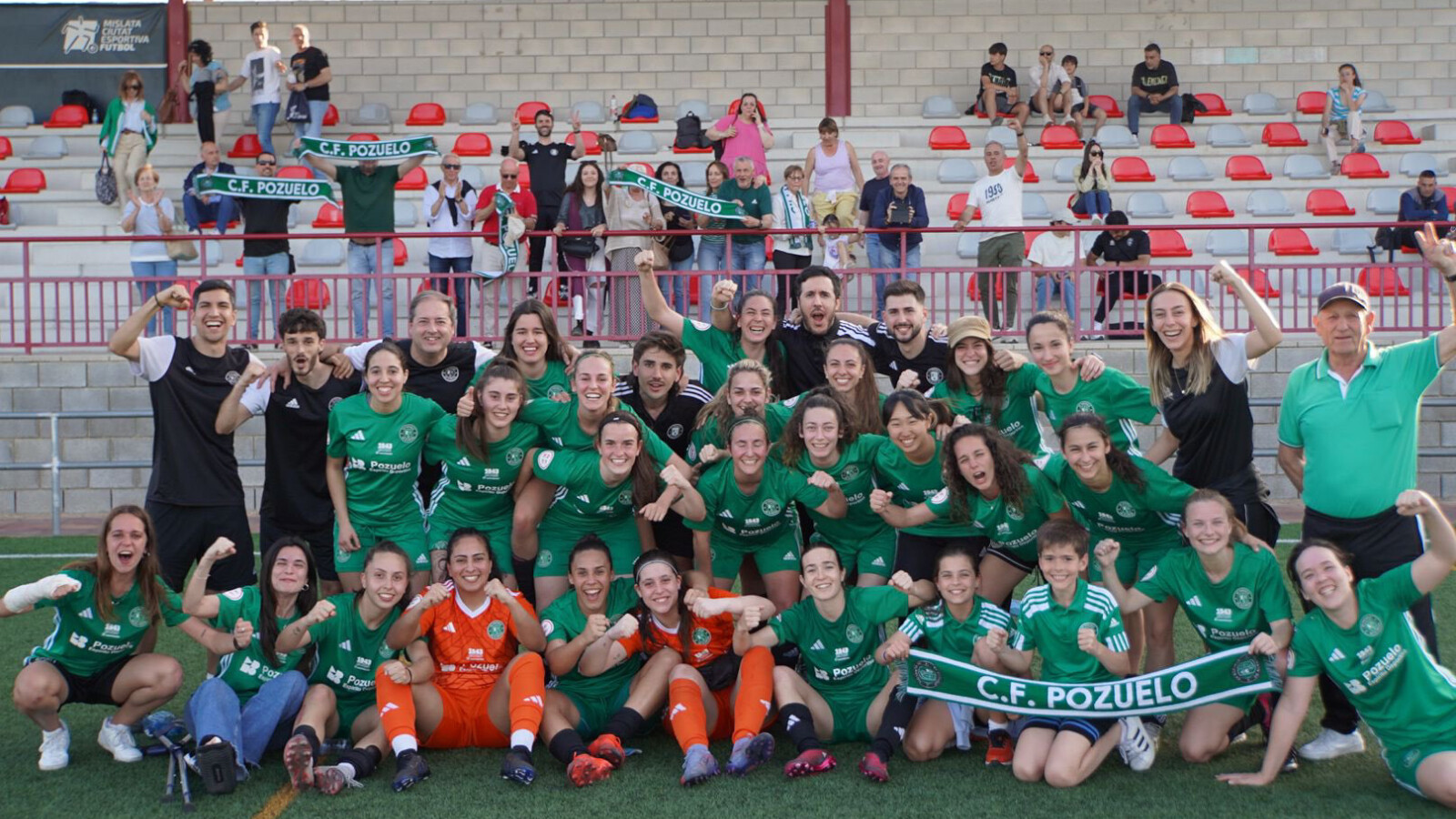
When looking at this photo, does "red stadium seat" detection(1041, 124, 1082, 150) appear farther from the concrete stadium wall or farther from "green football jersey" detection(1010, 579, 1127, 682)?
"green football jersey" detection(1010, 579, 1127, 682)

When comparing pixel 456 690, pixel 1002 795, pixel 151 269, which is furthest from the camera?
pixel 151 269

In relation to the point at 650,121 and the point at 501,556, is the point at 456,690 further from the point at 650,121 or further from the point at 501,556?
the point at 650,121

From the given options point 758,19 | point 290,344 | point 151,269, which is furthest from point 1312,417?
point 758,19

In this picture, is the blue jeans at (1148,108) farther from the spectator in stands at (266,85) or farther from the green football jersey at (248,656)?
the green football jersey at (248,656)

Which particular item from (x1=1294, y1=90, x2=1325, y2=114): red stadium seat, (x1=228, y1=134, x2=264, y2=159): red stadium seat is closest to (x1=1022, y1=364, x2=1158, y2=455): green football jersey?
(x1=228, y1=134, x2=264, y2=159): red stadium seat

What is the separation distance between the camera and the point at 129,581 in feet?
18.8

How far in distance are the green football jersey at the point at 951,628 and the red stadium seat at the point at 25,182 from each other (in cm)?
1564

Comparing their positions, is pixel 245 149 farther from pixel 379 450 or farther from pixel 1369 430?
pixel 1369 430

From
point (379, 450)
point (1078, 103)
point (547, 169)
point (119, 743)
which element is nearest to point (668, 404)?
point (379, 450)

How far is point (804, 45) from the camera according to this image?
19703 mm

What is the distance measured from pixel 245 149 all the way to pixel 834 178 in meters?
8.35

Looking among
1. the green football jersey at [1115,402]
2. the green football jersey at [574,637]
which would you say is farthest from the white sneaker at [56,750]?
the green football jersey at [1115,402]

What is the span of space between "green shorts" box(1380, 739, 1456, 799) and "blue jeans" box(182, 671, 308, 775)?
4.20 m

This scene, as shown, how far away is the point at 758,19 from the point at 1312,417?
50.4 feet
